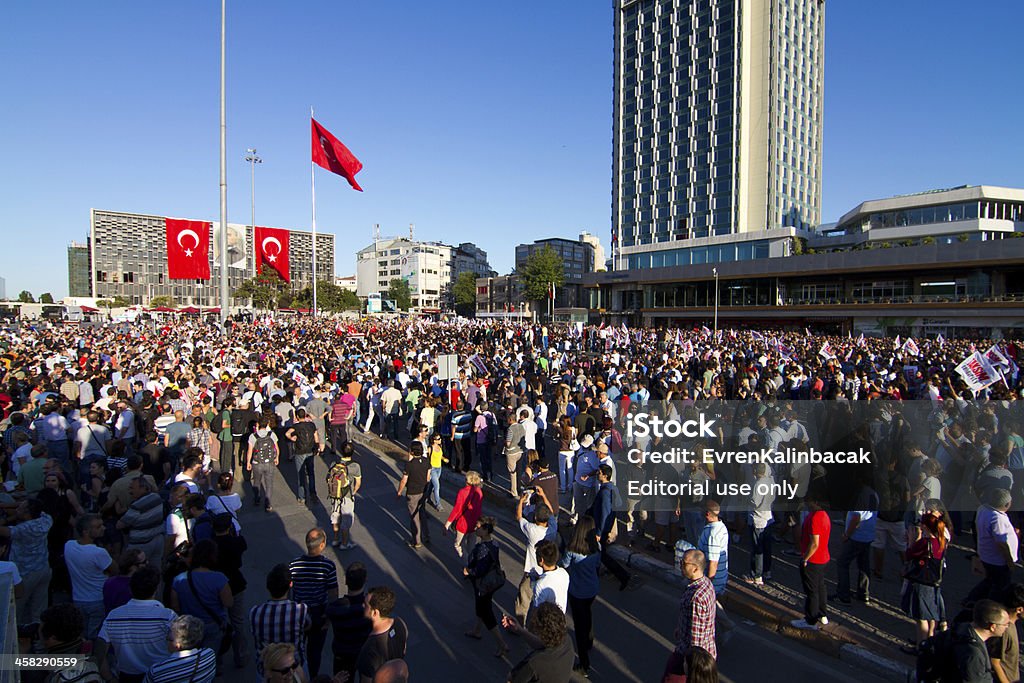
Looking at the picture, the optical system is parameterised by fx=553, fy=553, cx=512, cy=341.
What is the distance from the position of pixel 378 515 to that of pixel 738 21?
79.2 meters

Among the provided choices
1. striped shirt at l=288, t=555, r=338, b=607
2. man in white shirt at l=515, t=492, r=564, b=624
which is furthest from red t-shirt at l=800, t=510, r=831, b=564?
striped shirt at l=288, t=555, r=338, b=607

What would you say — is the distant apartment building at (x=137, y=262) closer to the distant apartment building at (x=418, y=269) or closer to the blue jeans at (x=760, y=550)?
the distant apartment building at (x=418, y=269)

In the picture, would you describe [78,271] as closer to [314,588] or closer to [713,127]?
[713,127]

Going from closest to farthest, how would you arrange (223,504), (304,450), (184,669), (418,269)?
(184,669), (223,504), (304,450), (418,269)

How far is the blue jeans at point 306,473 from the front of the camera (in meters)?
9.15

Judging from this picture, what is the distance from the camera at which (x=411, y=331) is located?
121ft

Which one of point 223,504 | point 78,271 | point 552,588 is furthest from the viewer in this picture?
point 78,271

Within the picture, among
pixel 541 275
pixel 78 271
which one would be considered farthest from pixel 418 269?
pixel 78 271

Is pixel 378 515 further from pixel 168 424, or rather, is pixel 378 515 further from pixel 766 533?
pixel 766 533

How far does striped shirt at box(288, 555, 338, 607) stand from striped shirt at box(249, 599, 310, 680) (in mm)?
585

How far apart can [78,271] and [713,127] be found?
153408mm

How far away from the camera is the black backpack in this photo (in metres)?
3.52

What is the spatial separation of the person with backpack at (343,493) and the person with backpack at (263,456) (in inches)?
66.0

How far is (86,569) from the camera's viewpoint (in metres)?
4.59
